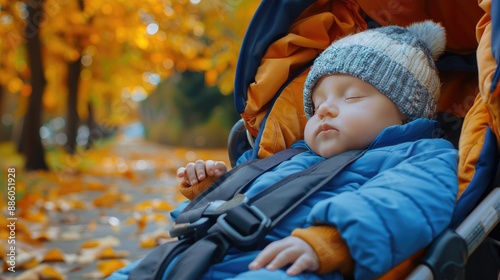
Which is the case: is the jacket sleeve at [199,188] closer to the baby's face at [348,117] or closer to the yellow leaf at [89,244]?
the baby's face at [348,117]

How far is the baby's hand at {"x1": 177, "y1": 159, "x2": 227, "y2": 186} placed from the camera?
2.09 m

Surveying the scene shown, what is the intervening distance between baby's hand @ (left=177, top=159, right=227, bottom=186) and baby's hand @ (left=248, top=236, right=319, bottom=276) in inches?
24.9

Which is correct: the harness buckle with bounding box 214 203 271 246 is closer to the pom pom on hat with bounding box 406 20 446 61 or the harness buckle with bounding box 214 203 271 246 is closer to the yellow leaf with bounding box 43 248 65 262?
the pom pom on hat with bounding box 406 20 446 61

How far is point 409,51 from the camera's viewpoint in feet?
6.57

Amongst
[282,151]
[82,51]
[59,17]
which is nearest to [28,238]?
[282,151]

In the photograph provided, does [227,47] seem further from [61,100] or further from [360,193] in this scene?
[61,100]

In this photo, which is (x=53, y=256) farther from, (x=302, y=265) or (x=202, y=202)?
(x=302, y=265)

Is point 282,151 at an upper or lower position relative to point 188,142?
lower

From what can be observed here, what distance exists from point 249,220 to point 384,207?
0.35 metres

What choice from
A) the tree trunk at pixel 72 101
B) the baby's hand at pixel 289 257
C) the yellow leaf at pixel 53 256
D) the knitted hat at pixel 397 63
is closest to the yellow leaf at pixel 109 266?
the yellow leaf at pixel 53 256

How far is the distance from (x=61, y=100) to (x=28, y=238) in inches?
582

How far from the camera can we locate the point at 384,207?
4.79 feet

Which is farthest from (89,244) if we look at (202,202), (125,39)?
(125,39)

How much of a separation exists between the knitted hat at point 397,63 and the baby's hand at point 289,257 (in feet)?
2.23
